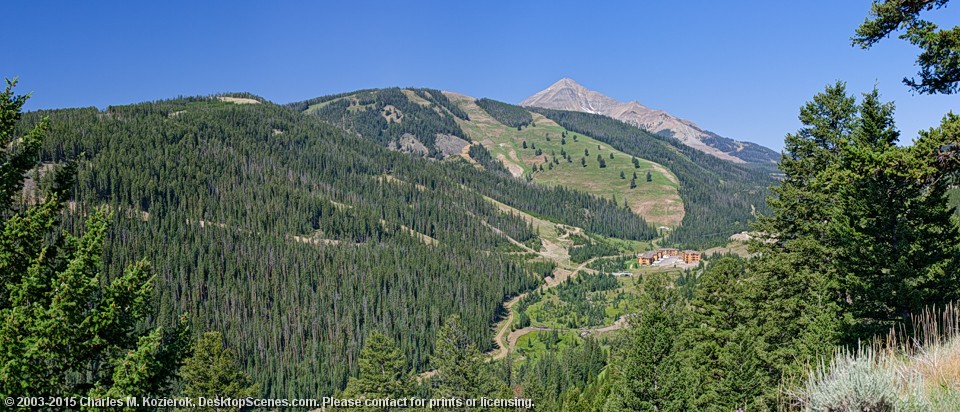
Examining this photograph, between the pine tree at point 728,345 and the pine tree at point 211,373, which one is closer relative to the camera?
the pine tree at point 728,345

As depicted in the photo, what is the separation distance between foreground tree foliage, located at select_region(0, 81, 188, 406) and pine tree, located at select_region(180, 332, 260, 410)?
32374 mm

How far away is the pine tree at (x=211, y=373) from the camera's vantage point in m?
43.8

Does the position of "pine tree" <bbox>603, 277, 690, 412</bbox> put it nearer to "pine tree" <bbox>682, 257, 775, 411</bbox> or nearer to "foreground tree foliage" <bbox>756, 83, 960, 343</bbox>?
"pine tree" <bbox>682, 257, 775, 411</bbox>

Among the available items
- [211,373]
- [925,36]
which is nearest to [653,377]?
[925,36]

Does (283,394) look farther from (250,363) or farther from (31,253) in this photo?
(31,253)

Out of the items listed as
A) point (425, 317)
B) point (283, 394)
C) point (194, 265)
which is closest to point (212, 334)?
point (283, 394)

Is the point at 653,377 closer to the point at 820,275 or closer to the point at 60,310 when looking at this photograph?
the point at 820,275

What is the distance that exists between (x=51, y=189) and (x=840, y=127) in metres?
36.0

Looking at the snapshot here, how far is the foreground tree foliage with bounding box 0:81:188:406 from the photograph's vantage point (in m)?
12.2

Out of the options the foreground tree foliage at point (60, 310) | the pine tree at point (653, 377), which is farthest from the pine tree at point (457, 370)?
the foreground tree foliage at point (60, 310)

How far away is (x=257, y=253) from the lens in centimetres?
18475

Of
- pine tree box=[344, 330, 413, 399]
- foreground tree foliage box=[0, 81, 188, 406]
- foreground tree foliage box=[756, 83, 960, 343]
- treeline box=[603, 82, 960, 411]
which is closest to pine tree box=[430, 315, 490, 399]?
pine tree box=[344, 330, 413, 399]

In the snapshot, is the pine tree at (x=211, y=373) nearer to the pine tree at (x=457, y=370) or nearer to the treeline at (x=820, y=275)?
the pine tree at (x=457, y=370)

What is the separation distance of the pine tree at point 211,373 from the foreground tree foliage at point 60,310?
106 feet
